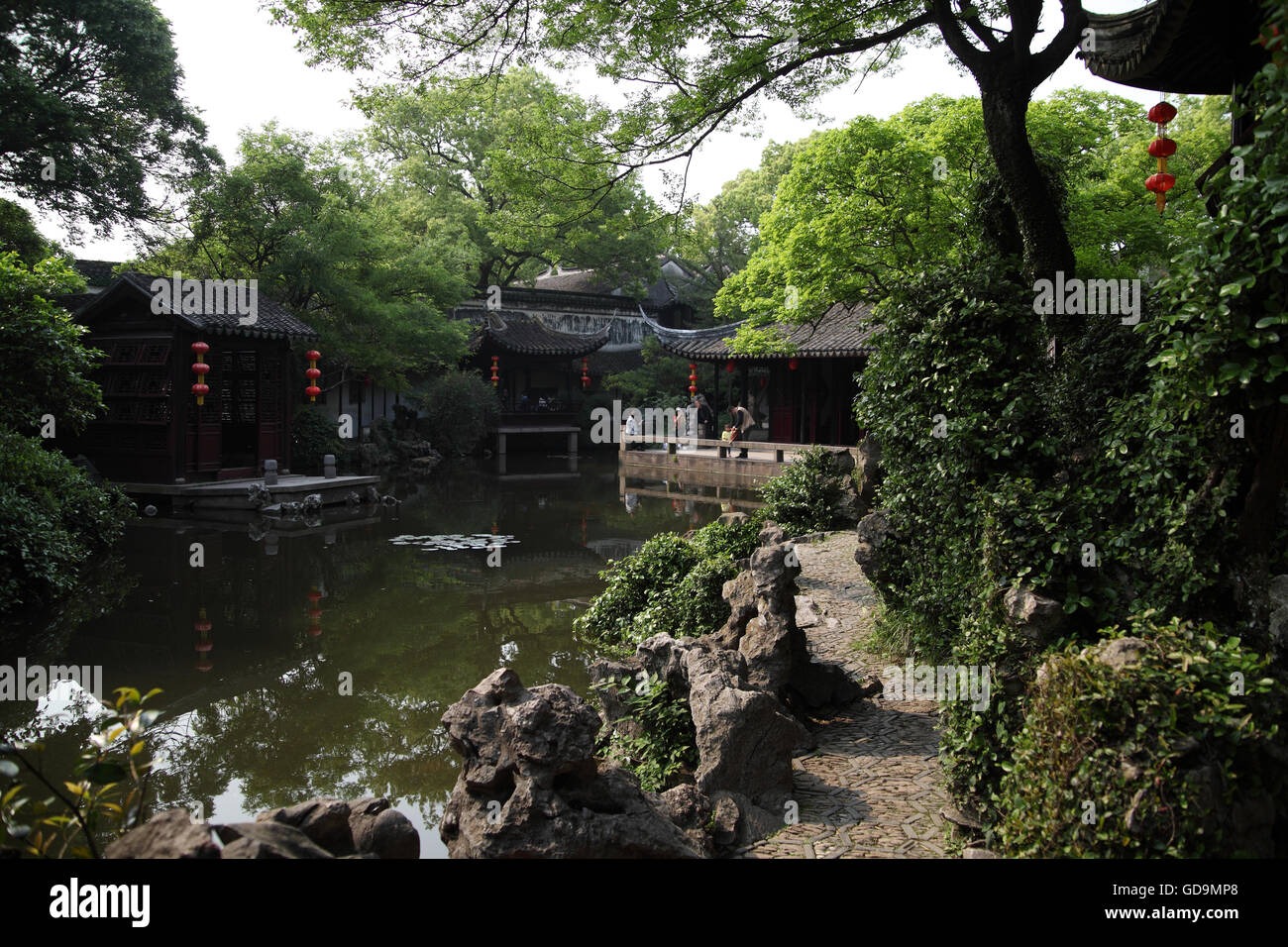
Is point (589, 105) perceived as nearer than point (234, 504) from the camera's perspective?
Yes

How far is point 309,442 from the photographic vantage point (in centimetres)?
2153

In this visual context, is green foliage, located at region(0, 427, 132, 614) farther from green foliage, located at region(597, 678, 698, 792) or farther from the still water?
green foliage, located at region(597, 678, 698, 792)

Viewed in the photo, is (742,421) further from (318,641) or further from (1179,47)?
(1179,47)

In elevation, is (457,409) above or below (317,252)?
below

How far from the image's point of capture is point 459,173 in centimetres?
3562

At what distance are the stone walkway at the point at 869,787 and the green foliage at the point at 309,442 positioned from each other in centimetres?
1718

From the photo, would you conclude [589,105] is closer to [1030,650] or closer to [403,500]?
[1030,650]

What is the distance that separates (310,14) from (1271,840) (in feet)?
26.7

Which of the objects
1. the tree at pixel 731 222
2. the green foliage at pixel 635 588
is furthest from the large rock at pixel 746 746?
the tree at pixel 731 222

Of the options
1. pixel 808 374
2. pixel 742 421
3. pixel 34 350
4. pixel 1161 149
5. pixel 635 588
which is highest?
pixel 1161 149

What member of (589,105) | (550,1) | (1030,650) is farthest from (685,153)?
(1030,650)

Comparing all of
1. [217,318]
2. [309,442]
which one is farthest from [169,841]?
[309,442]

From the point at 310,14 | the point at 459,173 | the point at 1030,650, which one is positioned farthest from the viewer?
the point at 459,173

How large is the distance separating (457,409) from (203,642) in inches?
785
